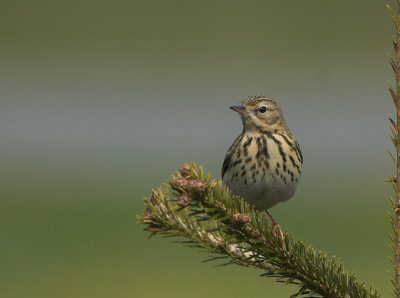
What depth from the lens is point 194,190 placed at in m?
2.74

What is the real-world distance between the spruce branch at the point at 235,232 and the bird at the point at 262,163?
168 cm

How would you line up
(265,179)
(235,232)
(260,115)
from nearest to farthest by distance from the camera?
1. (235,232)
2. (265,179)
3. (260,115)

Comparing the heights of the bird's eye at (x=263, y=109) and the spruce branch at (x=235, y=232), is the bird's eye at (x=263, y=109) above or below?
above

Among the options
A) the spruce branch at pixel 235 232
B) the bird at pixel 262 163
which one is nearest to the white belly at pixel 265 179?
the bird at pixel 262 163

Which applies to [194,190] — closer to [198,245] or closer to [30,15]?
[198,245]

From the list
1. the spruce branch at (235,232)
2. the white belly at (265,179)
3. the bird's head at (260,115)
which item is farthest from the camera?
the bird's head at (260,115)

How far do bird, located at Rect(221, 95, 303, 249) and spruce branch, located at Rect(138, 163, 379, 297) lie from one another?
168cm

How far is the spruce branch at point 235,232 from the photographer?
2.78 m

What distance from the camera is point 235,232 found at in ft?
9.56

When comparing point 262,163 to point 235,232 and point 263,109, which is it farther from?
point 235,232

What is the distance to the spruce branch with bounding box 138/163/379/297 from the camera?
2.78 meters

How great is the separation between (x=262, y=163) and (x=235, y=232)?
1941 mm

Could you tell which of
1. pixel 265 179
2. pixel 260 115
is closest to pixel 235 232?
pixel 265 179

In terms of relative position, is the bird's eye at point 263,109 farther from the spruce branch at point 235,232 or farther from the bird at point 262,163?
the spruce branch at point 235,232
